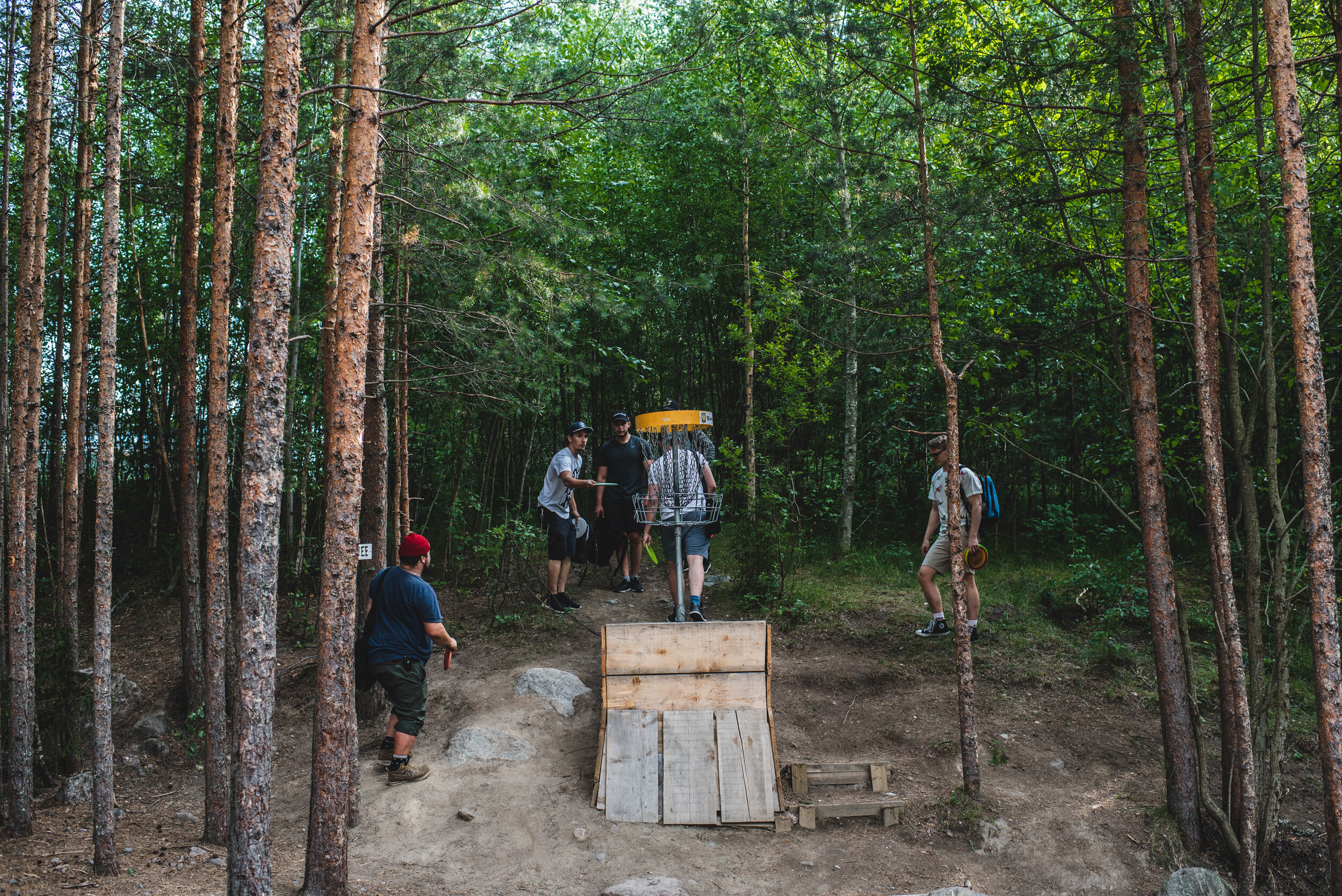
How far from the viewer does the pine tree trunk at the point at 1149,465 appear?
4949 millimetres

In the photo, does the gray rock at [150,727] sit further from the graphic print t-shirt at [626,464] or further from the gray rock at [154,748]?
the graphic print t-shirt at [626,464]

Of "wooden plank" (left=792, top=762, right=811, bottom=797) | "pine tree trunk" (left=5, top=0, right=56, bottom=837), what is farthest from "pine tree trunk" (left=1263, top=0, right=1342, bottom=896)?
"pine tree trunk" (left=5, top=0, right=56, bottom=837)

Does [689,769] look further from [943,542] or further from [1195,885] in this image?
[943,542]

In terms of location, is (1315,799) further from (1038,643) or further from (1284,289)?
(1284,289)

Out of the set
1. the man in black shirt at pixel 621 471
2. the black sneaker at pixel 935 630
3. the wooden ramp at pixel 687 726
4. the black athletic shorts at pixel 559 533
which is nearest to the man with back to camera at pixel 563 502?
the black athletic shorts at pixel 559 533

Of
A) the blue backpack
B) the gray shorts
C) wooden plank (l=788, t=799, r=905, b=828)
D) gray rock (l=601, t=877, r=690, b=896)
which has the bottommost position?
gray rock (l=601, t=877, r=690, b=896)

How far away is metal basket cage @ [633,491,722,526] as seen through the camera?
6555 mm

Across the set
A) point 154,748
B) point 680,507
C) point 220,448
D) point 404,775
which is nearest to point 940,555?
point 680,507

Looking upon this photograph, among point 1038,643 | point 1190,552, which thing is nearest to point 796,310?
point 1038,643

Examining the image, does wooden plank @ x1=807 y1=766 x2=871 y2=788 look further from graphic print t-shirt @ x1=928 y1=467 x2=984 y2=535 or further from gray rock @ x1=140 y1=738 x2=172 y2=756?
gray rock @ x1=140 y1=738 x2=172 y2=756

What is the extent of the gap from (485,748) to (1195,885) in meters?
4.37

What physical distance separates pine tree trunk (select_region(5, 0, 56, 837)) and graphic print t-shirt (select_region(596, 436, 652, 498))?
454 cm

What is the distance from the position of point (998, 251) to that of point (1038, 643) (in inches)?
146

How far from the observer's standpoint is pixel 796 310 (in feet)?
33.3
